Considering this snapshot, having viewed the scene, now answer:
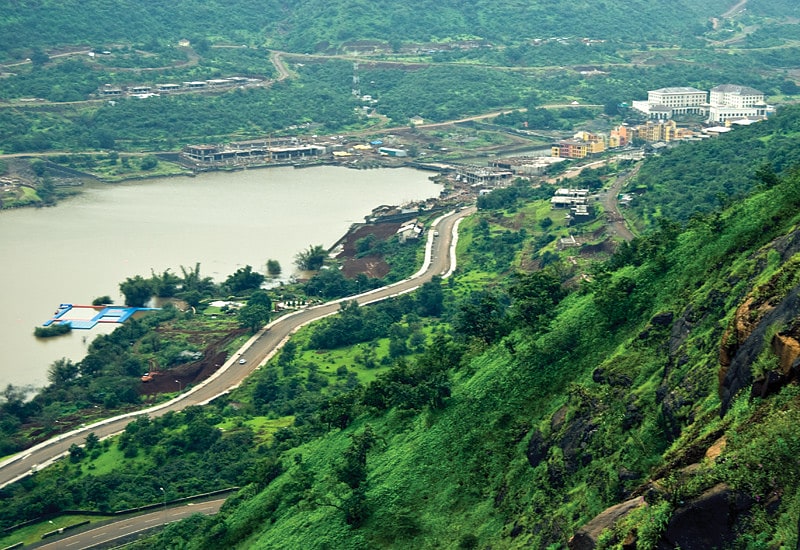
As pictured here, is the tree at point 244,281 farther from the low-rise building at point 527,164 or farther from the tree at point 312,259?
the low-rise building at point 527,164

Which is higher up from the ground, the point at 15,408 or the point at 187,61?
the point at 187,61

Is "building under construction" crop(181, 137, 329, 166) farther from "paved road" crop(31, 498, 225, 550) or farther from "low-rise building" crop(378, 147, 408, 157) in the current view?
"paved road" crop(31, 498, 225, 550)

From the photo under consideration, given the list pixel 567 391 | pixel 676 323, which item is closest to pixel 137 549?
pixel 567 391

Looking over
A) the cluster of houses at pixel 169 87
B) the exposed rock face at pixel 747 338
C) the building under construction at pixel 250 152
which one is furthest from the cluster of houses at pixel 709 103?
the exposed rock face at pixel 747 338

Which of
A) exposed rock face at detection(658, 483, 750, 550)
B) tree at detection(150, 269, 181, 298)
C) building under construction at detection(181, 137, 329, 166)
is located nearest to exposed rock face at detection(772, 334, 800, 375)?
exposed rock face at detection(658, 483, 750, 550)

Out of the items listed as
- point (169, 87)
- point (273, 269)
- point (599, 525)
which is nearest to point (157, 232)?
point (273, 269)

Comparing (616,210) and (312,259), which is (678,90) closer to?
(616,210)

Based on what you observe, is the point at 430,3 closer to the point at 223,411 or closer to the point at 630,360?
the point at 223,411
